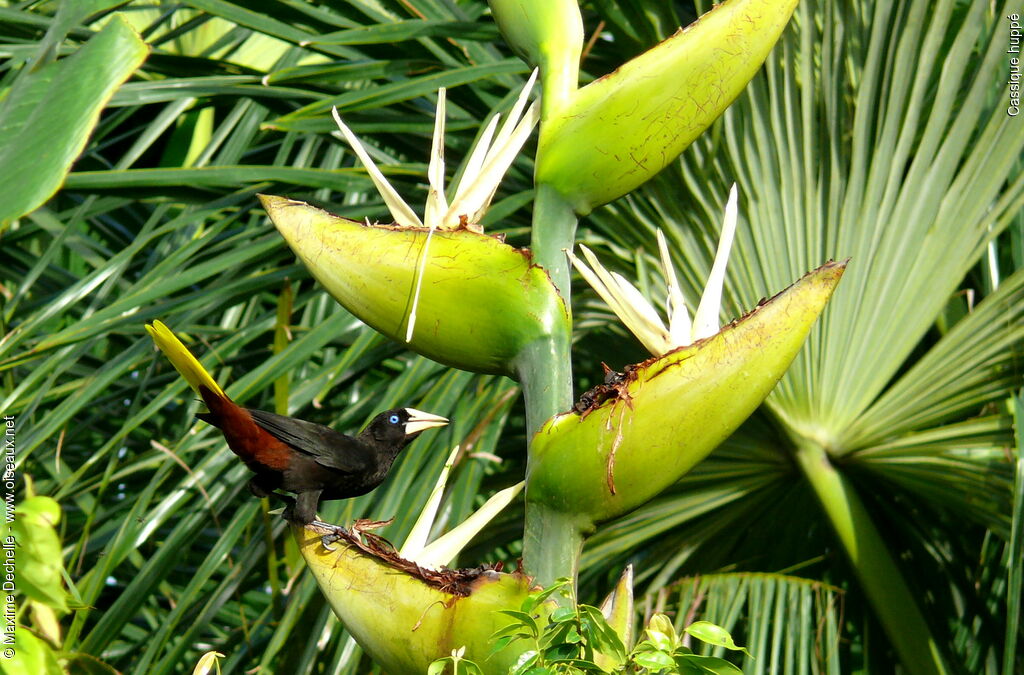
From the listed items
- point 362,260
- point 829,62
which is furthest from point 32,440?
point 829,62

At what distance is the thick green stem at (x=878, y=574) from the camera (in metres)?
1.50

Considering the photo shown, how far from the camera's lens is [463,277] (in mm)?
792

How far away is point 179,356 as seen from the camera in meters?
1.02

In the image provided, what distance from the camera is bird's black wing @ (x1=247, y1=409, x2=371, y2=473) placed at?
1.33 metres

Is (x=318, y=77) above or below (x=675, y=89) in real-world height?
above

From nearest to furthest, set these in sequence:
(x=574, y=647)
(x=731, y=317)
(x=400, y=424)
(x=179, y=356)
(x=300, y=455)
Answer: (x=574, y=647), (x=179, y=356), (x=300, y=455), (x=400, y=424), (x=731, y=317)

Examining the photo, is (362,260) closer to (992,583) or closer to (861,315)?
(861,315)

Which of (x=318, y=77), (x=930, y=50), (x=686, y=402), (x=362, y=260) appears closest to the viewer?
(x=686, y=402)

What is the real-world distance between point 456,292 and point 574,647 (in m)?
0.27

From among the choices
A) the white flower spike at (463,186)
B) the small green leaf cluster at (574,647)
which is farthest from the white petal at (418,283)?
the small green leaf cluster at (574,647)

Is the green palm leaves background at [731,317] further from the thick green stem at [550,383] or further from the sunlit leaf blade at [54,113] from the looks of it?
the sunlit leaf blade at [54,113]

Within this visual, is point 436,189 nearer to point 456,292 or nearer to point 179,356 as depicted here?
point 456,292

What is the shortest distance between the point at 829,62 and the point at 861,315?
0.44 m

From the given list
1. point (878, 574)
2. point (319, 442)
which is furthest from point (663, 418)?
point (878, 574)
